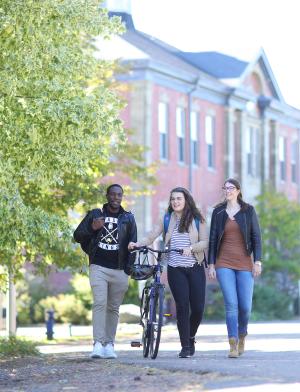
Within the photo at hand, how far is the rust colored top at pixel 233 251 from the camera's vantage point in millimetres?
15531

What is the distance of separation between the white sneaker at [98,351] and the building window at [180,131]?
29226 mm

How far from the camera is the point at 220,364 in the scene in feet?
46.9

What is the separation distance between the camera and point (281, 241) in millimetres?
46375

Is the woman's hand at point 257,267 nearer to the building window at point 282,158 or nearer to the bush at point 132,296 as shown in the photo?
the bush at point 132,296

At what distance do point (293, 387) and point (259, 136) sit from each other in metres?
41.5

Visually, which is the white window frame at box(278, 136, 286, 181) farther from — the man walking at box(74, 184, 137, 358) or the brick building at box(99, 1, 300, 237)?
the man walking at box(74, 184, 137, 358)

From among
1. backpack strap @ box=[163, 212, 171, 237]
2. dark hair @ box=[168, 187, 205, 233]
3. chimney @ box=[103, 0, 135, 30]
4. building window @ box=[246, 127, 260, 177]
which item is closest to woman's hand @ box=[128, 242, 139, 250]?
backpack strap @ box=[163, 212, 171, 237]

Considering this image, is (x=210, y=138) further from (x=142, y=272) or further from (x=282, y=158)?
(x=142, y=272)

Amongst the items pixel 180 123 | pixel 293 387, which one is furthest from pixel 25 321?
pixel 293 387

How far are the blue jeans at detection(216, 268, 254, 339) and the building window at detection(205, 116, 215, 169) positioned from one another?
32.1 metres

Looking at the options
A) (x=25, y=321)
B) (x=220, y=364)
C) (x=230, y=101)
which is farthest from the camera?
(x=230, y=101)

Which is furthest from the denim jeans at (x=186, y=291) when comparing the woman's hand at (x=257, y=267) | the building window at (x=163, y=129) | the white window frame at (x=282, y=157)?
the white window frame at (x=282, y=157)

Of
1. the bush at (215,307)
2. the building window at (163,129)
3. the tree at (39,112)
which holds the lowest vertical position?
the bush at (215,307)

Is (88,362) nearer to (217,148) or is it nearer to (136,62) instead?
(136,62)
